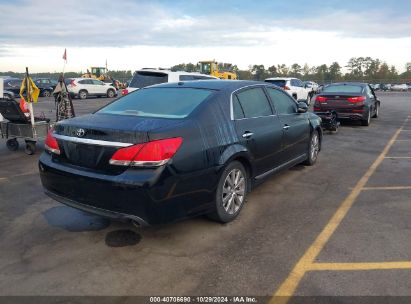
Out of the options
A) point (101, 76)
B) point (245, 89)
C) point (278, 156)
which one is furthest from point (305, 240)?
point (101, 76)

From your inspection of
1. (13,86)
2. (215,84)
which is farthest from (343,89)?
(13,86)

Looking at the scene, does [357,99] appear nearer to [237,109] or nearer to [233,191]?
[237,109]

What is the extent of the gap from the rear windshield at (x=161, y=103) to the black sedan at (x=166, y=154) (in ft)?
0.04

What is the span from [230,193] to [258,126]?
1.06 m

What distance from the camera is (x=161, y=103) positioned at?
454 centimetres

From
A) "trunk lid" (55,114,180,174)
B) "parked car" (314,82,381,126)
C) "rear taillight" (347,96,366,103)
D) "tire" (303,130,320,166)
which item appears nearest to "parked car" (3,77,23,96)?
"parked car" (314,82,381,126)

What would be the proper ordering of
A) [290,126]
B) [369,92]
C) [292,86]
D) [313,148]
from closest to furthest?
[290,126], [313,148], [369,92], [292,86]

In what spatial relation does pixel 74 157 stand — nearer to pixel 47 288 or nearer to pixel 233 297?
pixel 47 288

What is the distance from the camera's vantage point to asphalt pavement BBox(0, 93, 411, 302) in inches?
126

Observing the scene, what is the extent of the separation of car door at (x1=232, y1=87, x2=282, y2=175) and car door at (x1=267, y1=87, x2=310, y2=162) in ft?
0.67

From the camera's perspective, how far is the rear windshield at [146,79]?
13109 mm

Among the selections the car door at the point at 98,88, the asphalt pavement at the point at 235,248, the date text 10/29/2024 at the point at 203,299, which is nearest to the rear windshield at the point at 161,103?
the asphalt pavement at the point at 235,248

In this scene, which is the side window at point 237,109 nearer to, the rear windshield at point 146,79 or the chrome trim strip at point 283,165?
the chrome trim strip at point 283,165

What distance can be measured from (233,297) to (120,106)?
270 cm
